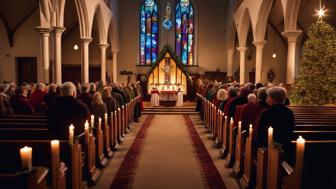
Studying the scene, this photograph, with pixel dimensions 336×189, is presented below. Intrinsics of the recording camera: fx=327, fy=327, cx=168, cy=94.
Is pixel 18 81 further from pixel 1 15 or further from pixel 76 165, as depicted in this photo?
pixel 76 165

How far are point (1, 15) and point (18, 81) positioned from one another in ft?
11.7

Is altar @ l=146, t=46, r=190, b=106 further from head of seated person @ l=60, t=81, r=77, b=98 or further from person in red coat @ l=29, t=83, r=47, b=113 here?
head of seated person @ l=60, t=81, r=77, b=98

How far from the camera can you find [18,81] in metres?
18.0

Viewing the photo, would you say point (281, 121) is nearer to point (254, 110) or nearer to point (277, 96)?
point (277, 96)

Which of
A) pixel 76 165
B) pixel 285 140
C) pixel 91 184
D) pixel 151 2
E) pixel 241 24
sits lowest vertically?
pixel 91 184

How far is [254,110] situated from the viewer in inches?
208

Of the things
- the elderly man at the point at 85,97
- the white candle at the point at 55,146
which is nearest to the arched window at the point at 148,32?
the elderly man at the point at 85,97

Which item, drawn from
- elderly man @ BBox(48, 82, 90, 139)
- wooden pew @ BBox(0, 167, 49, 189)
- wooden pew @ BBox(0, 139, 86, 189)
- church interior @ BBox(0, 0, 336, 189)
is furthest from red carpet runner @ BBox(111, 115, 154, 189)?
wooden pew @ BBox(0, 167, 49, 189)

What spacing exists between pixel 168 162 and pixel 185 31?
18.0m

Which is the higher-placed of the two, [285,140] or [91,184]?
[285,140]

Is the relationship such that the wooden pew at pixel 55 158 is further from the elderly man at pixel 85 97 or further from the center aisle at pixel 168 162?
the elderly man at pixel 85 97

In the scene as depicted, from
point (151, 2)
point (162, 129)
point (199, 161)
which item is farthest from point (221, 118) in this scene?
point (151, 2)

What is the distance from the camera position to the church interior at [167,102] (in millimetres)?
3631

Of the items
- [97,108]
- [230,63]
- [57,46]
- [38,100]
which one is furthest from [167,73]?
[97,108]
